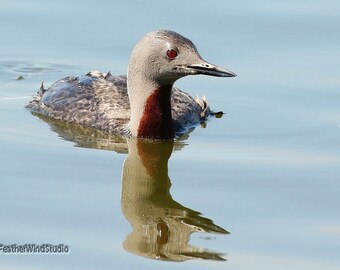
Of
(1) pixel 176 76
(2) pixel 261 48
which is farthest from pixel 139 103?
(2) pixel 261 48

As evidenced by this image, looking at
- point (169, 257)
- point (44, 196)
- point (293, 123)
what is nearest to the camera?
point (169, 257)

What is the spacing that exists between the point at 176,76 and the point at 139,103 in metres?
0.63

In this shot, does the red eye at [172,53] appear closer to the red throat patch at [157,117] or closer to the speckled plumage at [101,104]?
the red throat patch at [157,117]

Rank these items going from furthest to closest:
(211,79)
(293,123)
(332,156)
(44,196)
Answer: (211,79) < (293,123) < (332,156) < (44,196)

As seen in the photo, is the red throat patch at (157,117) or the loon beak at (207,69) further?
the red throat patch at (157,117)

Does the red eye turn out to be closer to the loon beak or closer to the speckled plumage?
the loon beak

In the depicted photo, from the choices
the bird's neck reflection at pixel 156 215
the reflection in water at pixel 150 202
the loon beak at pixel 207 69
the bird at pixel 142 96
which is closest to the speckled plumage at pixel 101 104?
the bird at pixel 142 96

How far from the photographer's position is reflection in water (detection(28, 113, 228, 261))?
39.2 ft

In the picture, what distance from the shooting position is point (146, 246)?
1202cm

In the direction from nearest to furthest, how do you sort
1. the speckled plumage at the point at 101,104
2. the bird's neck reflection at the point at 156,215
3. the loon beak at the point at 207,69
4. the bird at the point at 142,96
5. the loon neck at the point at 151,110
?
1. the bird's neck reflection at the point at 156,215
2. the loon beak at the point at 207,69
3. the bird at the point at 142,96
4. the loon neck at the point at 151,110
5. the speckled plumage at the point at 101,104

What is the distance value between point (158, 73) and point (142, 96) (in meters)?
0.42

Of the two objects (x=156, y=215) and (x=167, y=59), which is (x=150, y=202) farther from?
(x=167, y=59)

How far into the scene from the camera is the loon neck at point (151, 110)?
15336 millimetres

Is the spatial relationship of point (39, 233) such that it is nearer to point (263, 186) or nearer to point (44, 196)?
point (44, 196)
